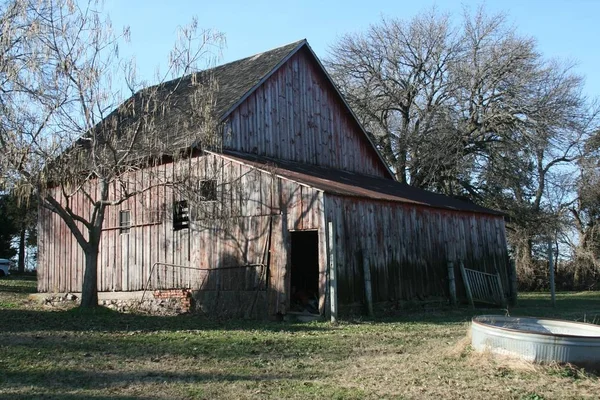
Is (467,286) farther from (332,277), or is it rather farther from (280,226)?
(280,226)

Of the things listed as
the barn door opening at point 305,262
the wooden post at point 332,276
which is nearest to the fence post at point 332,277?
the wooden post at point 332,276

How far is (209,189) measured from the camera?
56.1 ft

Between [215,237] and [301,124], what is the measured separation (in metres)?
6.37

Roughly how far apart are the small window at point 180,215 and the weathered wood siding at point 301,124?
2.25m

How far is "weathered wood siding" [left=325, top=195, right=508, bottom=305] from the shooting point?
15.7 meters

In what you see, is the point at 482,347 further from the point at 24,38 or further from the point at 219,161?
the point at 24,38

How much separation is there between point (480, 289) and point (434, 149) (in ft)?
36.1

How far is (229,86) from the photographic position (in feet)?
67.4

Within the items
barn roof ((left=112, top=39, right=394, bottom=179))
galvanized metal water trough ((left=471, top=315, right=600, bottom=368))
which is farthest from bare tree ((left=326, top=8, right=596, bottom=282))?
galvanized metal water trough ((left=471, top=315, right=600, bottom=368))

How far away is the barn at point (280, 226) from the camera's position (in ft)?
51.0

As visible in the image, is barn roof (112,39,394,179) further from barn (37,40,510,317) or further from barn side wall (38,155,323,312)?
barn side wall (38,155,323,312)

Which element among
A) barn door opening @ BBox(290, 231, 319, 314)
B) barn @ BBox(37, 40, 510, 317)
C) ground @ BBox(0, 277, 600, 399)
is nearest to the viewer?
ground @ BBox(0, 277, 600, 399)

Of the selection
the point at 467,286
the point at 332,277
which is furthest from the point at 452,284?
the point at 332,277

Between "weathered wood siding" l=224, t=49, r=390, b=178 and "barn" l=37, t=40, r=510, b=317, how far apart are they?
0.15ft
